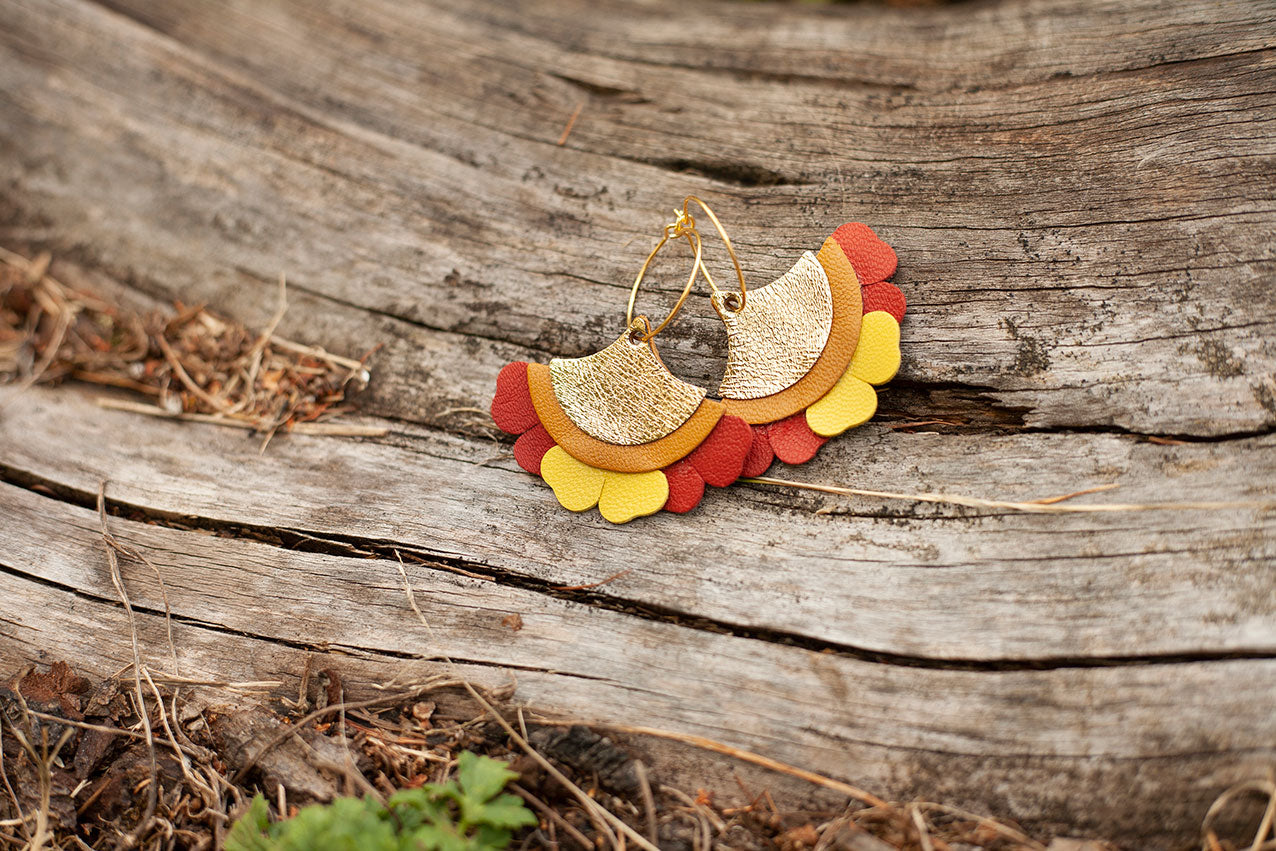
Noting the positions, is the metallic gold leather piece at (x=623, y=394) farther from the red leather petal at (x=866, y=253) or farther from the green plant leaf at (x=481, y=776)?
the green plant leaf at (x=481, y=776)

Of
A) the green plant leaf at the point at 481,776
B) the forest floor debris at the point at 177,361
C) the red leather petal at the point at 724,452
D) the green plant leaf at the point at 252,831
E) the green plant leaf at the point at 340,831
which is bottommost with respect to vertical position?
the green plant leaf at the point at 252,831

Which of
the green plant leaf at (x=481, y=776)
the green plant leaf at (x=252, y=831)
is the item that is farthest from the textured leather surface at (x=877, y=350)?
the green plant leaf at (x=252, y=831)

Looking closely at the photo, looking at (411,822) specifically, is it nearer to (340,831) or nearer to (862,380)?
(340,831)

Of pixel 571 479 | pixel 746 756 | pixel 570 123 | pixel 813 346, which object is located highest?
pixel 570 123

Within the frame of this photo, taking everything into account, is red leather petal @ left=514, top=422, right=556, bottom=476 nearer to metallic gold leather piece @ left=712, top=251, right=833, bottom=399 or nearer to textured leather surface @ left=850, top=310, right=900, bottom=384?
metallic gold leather piece @ left=712, top=251, right=833, bottom=399

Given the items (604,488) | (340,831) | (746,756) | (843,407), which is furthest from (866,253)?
(340,831)

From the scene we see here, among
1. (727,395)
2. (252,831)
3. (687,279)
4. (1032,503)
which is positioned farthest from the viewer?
(687,279)

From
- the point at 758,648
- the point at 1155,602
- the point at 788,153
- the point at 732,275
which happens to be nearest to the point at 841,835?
the point at 758,648
